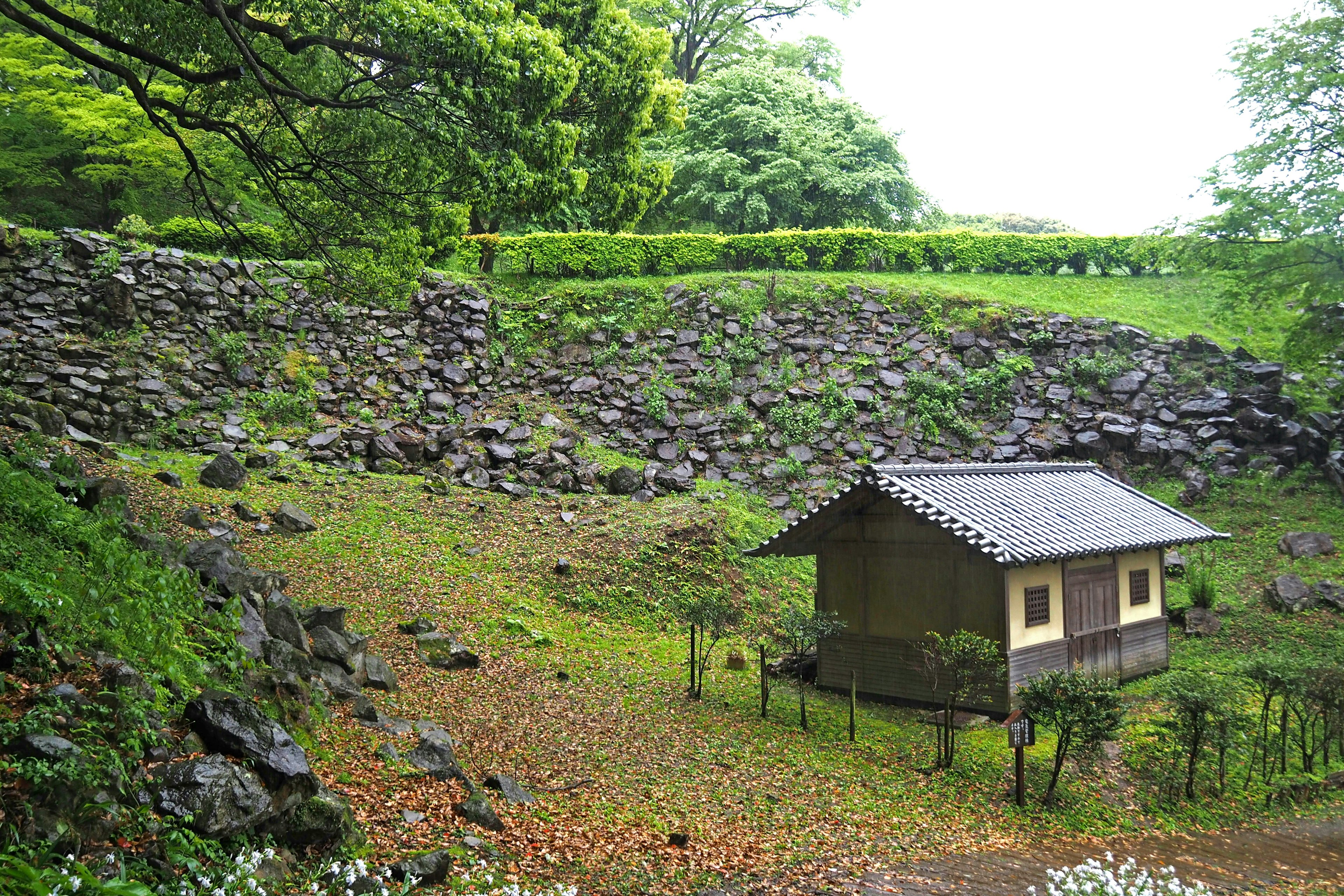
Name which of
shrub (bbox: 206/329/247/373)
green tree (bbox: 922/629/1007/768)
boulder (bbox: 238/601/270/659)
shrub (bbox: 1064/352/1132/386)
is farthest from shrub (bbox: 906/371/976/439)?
boulder (bbox: 238/601/270/659)

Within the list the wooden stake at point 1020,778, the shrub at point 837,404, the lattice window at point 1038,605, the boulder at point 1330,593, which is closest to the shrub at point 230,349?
the shrub at point 837,404

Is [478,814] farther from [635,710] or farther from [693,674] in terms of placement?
[693,674]

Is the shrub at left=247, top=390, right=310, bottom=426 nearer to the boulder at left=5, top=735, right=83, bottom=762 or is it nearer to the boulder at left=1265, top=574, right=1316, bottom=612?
the boulder at left=5, top=735, right=83, bottom=762

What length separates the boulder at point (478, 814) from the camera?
7887 millimetres

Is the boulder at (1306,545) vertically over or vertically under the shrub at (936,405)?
under

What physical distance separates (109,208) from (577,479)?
1738 centimetres

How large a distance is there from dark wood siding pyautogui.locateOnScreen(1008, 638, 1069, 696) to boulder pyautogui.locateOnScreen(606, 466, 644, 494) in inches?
399

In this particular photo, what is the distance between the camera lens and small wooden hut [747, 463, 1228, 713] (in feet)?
43.5

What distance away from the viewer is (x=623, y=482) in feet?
68.6

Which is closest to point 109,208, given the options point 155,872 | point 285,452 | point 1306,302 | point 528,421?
point 285,452

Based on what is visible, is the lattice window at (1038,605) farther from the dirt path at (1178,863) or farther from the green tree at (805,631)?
the dirt path at (1178,863)

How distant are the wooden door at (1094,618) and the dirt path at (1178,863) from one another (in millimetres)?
4287

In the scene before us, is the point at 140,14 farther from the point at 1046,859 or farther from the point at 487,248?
the point at 487,248

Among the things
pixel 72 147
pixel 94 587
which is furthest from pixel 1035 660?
pixel 72 147
